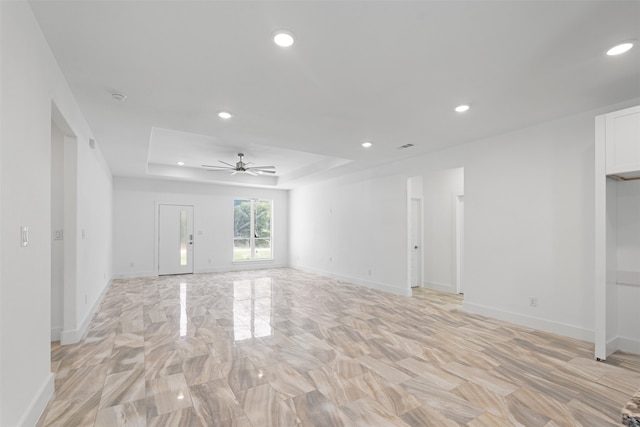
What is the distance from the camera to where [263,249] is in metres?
10.5

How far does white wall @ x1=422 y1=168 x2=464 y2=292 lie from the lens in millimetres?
6625

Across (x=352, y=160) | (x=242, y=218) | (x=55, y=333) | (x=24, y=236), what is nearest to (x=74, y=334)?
(x=55, y=333)

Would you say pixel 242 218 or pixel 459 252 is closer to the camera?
pixel 459 252

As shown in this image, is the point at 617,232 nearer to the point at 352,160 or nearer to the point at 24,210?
the point at 352,160

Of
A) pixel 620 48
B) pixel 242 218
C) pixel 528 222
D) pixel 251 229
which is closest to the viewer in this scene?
pixel 620 48

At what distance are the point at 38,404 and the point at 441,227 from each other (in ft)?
21.9

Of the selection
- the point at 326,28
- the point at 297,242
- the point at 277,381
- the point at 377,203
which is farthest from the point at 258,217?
the point at 326,28

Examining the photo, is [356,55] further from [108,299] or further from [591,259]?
[108,299]

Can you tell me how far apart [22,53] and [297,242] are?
860cm

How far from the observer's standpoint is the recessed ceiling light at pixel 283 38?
2221mm

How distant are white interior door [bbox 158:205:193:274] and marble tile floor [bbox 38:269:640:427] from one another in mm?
3868

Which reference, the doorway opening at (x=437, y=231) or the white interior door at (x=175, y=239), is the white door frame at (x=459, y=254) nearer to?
the doorway opening at (x=437, y=231)

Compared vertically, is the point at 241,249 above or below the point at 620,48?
below

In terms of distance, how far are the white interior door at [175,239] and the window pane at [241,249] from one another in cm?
133
